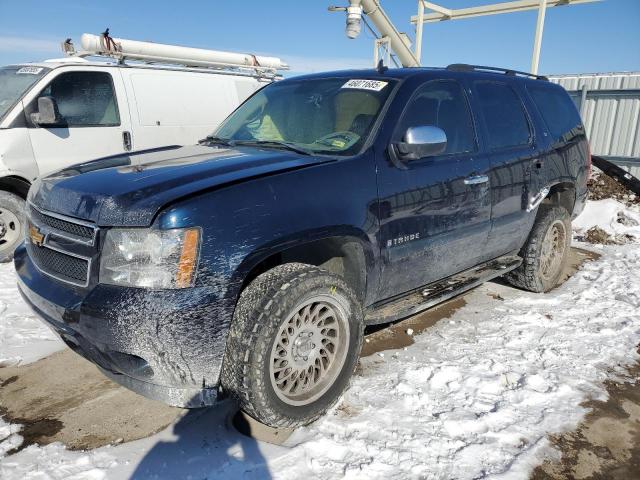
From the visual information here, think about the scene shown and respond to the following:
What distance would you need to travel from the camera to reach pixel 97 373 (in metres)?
3.23

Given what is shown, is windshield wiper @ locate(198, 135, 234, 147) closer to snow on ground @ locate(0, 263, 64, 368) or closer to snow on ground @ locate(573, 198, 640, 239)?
snow on ground @ locate(0, 263, 64, 368)

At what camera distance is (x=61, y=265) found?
2.45 m

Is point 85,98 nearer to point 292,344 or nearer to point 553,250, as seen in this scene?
point 292,344

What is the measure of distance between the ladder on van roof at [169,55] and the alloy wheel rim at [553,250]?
18.5 feet

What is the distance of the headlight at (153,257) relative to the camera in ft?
6.96

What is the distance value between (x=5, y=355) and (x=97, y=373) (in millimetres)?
758

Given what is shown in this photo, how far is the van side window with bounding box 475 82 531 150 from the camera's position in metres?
3.83

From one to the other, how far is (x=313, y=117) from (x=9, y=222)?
410 cm

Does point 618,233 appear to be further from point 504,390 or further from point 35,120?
point 35,120

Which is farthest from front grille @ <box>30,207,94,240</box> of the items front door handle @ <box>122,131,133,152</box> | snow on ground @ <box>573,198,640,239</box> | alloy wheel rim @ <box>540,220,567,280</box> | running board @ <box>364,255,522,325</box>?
snow on ground @ <box>573,198,640,239</box>

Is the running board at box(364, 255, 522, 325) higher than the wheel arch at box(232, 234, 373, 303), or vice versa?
the wheel arch at box(232, 234, 373, 303)

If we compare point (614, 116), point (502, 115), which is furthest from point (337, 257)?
point (614, 116)

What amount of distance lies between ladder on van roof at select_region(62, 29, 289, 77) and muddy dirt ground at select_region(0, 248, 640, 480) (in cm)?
461

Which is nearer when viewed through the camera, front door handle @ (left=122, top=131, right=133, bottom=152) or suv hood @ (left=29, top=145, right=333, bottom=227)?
suv hood @ (left=29, top=145, right=333, bottom=227)
